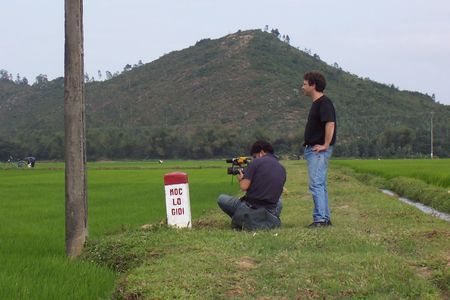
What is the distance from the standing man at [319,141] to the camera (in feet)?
25.5

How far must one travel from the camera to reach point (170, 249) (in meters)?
6.21

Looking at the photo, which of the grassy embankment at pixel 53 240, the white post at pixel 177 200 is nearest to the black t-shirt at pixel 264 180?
the white post at pixel 177 200

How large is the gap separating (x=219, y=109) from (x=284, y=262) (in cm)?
7515

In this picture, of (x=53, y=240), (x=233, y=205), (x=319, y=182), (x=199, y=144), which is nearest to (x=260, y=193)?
(x=233, y=205)

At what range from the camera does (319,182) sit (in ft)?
25.7

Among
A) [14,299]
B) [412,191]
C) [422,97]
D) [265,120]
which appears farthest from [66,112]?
[422,97]

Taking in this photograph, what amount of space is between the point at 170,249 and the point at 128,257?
43cm

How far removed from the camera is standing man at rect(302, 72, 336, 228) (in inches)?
305

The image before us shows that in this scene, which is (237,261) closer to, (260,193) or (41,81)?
(260,193)

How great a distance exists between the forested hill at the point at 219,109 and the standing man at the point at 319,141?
5848 cm

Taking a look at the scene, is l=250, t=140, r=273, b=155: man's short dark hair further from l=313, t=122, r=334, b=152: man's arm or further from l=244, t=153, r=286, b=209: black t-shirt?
l=313, t=122, r=334, b=152: man's arm

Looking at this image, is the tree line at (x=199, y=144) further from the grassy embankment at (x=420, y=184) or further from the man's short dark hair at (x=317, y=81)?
the man's short dark hair at (x=317, y=81)

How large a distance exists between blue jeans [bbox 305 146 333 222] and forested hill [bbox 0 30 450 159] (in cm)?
5855

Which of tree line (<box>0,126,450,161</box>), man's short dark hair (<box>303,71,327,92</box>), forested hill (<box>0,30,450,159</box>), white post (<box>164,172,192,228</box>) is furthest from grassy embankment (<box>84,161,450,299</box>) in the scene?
forested hill (<box>0,30,450,159</box>)
